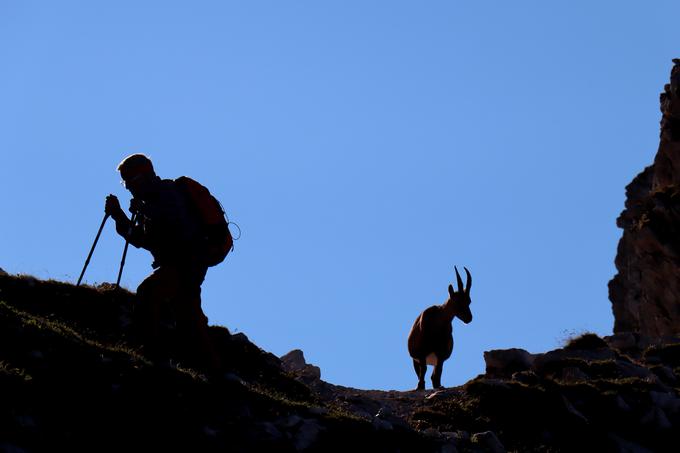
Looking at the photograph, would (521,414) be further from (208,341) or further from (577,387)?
(208,341)

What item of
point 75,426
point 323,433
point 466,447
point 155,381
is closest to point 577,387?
point 466,447

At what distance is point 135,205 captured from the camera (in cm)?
1423

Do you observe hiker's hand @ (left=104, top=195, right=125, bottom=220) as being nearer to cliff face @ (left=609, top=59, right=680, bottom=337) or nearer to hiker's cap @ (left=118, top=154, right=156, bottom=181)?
hiker's cap @ (left=118, top=154, right=156, bottom=181)

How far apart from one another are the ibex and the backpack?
11.5 metres

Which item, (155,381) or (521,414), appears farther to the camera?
(521,414)

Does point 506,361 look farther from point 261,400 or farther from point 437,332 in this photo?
point 261,400

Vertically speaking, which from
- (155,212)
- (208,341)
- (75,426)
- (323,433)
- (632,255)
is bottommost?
(75,426)

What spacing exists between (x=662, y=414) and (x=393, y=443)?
509cm

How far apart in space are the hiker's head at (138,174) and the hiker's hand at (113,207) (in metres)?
0.68

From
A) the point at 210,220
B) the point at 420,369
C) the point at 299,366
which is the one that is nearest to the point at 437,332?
the point at 420,369

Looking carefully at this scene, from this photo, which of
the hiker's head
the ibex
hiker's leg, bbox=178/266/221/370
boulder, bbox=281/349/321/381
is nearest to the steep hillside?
hiker's leg, bbox=178/266/221/370

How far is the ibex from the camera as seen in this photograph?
25531mm

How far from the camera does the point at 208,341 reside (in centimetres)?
1385

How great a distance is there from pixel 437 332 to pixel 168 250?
43.6 feet
